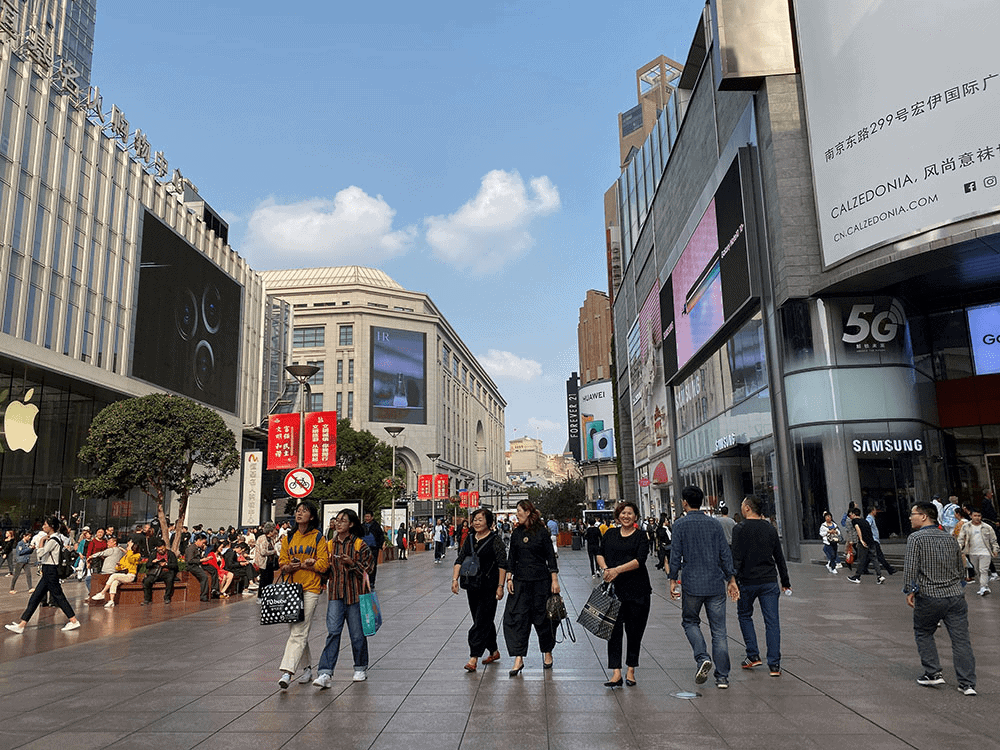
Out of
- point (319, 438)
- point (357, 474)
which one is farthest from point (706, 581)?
point (357, 474)

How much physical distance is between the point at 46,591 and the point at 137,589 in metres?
4.66

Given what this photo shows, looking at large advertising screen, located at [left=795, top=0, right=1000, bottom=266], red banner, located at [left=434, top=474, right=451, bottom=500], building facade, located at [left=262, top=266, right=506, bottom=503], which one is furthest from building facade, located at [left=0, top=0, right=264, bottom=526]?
building facade, located at [left=262, top=266, right=506, bottom=503]

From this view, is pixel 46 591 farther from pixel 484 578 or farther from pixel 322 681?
pixel 484 578

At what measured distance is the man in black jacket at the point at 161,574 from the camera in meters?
16.1

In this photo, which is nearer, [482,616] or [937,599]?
[937,599]

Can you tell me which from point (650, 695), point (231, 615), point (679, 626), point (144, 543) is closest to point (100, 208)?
point (144, 543)

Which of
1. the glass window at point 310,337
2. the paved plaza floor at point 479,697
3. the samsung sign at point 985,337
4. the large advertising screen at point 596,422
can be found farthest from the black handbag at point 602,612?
the large advertising screen at point 596,422

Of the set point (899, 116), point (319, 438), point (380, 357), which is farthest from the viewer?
point (380, 357)

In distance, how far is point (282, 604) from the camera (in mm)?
7129

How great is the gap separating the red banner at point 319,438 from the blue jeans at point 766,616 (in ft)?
68.1

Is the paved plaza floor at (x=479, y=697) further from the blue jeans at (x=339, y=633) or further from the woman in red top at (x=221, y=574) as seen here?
the woman in red top at (x=221, y=574)

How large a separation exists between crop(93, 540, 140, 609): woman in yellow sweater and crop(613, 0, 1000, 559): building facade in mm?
19171

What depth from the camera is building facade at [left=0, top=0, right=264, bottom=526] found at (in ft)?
104

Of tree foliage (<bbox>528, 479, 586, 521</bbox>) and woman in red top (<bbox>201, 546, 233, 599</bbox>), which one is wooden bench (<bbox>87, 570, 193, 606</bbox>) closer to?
woman in red top (<bbox>201, 546, 233, 599</bbox>)
